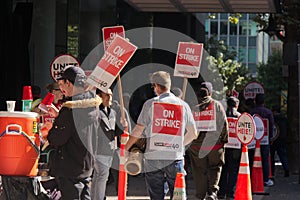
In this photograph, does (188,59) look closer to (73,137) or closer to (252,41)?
(73,137)

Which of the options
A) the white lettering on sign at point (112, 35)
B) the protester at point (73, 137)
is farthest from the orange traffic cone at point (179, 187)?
the white lettering on sign at point (112, 35)

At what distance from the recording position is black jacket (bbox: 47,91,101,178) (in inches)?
341

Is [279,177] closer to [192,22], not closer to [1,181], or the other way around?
[1,181]

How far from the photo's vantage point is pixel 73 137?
8.75 m

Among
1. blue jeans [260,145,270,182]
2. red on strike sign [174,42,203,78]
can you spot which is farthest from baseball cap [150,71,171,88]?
blue jeans [260,145,270,182]

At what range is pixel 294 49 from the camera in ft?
65.5

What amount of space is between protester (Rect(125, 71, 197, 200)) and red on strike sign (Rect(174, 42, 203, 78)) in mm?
3737

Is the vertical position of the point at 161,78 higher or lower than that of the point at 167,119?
higher

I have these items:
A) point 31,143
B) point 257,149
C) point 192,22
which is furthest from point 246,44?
point 31,143

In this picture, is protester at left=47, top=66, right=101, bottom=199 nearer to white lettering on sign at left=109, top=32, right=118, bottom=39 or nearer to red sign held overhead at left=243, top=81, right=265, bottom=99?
white lettering on sign at left=109, top=32, right=118, bottom=39

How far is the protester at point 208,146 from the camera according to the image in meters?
12.4

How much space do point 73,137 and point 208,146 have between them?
4.16 meters

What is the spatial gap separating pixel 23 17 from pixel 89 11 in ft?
8.36

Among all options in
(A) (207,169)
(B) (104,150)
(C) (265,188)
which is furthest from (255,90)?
(B) (104,150)
